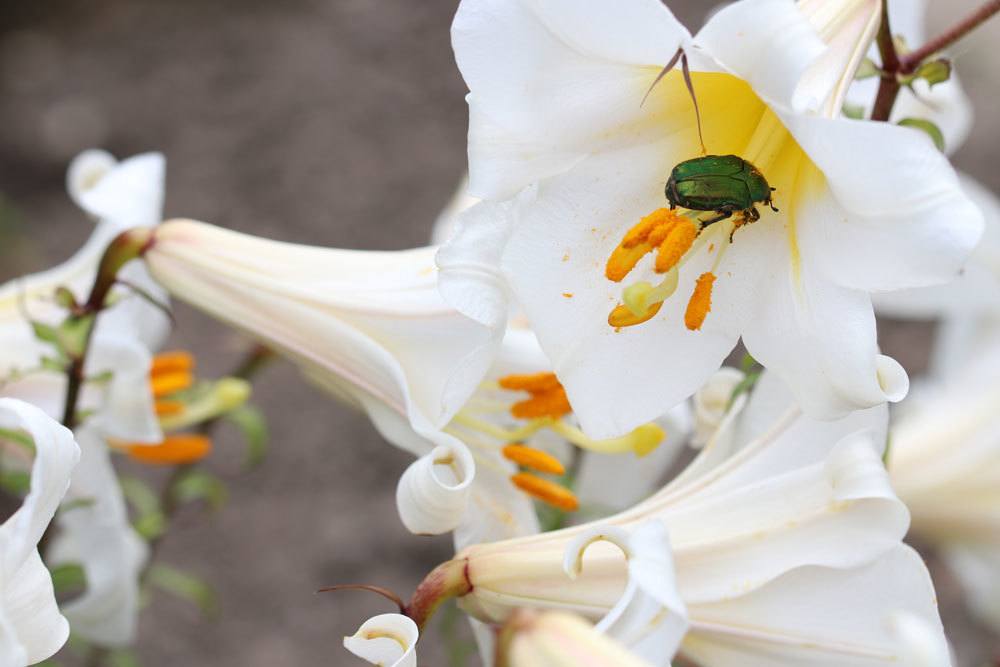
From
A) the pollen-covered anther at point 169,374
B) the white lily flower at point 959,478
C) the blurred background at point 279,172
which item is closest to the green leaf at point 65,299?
the pollen-covered anther at point 169,374

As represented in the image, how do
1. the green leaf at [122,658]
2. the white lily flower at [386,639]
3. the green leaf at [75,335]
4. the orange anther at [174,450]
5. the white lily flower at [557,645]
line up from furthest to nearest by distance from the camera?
the green leaf at [122,658] < the orange anther at [174,450] < the green leaf at [75,335] < the white lily flower at [386,639] < the white lily flower at [557,645]

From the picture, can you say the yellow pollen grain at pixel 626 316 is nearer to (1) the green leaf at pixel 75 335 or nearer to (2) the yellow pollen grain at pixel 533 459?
(2) the yellow pollen grain at pixel 533 459

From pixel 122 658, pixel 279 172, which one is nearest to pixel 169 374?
pixel 122 658

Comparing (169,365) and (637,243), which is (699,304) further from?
(169,365)

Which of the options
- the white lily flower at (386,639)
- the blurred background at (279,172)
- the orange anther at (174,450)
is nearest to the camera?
the white lily flower at (386,639)

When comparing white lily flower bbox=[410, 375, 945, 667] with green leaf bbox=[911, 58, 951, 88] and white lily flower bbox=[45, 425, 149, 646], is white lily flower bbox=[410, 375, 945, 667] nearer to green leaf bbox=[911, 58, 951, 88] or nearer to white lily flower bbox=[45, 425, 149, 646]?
green leaf bbox=[911, 58, 951, 88]

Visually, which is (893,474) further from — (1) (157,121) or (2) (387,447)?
(1) (157,121)
